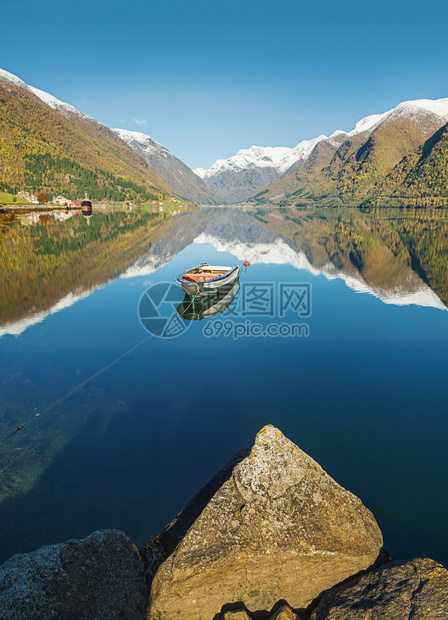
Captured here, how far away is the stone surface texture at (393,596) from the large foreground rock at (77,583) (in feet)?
10.3

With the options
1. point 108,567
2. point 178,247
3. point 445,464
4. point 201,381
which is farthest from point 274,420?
point 178,247

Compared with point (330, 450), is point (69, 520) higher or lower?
lower

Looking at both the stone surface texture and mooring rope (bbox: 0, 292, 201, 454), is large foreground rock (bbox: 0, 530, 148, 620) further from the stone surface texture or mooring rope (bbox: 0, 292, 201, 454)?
mooring rope (bbox: 0, 292, 201, 454)

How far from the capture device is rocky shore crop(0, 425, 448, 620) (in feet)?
17.0

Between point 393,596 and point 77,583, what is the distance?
195 inches

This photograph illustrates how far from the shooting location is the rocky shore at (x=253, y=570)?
5176 millimetres

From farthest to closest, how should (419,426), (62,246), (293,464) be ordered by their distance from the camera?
(62,246) < (419,426) < (293,464)

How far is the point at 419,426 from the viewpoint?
11969 mm

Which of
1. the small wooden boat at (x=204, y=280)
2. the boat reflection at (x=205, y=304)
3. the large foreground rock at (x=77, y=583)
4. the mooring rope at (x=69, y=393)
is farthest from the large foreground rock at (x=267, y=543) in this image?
the small wooden boat at (x=204, y=280)

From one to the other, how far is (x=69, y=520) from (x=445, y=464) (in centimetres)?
1068

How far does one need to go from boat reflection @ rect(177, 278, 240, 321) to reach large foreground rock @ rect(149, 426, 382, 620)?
18.8m

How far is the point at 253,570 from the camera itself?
18.0 ft

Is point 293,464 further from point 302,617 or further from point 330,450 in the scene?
point 330,450

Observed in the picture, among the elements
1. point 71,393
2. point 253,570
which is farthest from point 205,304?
point 253,570
